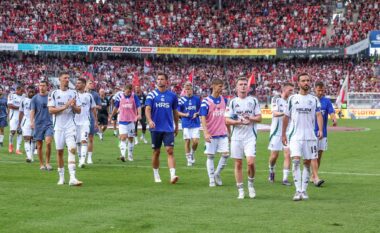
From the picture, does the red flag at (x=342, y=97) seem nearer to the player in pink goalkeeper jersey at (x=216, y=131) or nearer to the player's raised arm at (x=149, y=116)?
the player in pink goalkeeper jersey at (x=216, y=131)

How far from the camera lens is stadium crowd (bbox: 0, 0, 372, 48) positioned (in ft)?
230

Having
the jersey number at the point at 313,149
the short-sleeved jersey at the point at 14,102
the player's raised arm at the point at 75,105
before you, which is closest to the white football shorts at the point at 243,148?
the jersey number at the point at 313,149

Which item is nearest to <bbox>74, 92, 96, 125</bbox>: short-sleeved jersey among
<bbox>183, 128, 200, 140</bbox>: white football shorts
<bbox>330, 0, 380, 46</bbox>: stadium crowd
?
<bbox>183, 128, 200, 140</bbox>: white football shorts

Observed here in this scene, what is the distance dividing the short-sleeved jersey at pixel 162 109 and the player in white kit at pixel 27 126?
5.74 meters

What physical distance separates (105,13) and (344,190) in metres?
61.6

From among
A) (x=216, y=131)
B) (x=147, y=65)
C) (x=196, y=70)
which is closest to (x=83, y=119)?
(x=216, y=131)

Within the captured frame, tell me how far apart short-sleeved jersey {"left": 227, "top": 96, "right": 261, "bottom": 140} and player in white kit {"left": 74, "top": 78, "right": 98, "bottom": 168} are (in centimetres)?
708

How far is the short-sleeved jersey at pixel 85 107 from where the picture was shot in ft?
68.7

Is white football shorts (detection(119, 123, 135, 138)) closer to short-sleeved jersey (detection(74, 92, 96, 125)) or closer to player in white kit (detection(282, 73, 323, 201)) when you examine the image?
short-sleeved jersey (detection(74, 92, 96, 125))

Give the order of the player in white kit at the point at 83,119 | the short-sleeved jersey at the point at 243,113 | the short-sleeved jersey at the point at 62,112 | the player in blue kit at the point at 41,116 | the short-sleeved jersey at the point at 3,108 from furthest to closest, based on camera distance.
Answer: the short-sleeved jersey at the point at 3,108 < the player in white kit at the point at 83,119 < the player in blue kit at the point at 41,116 < the short-sleeved jersey at the point at 62,112 < the short-sleeved jersey at the point at 243,113

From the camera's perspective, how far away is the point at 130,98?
A: 78.1ft

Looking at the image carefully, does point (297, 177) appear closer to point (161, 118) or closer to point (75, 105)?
point (161, 118)

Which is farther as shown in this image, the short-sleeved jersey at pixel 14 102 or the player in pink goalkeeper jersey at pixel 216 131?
the short-sleeved jersey at pixel 14 102

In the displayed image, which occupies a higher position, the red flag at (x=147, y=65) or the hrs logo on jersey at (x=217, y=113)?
the red flag at (x=147, y=65)
